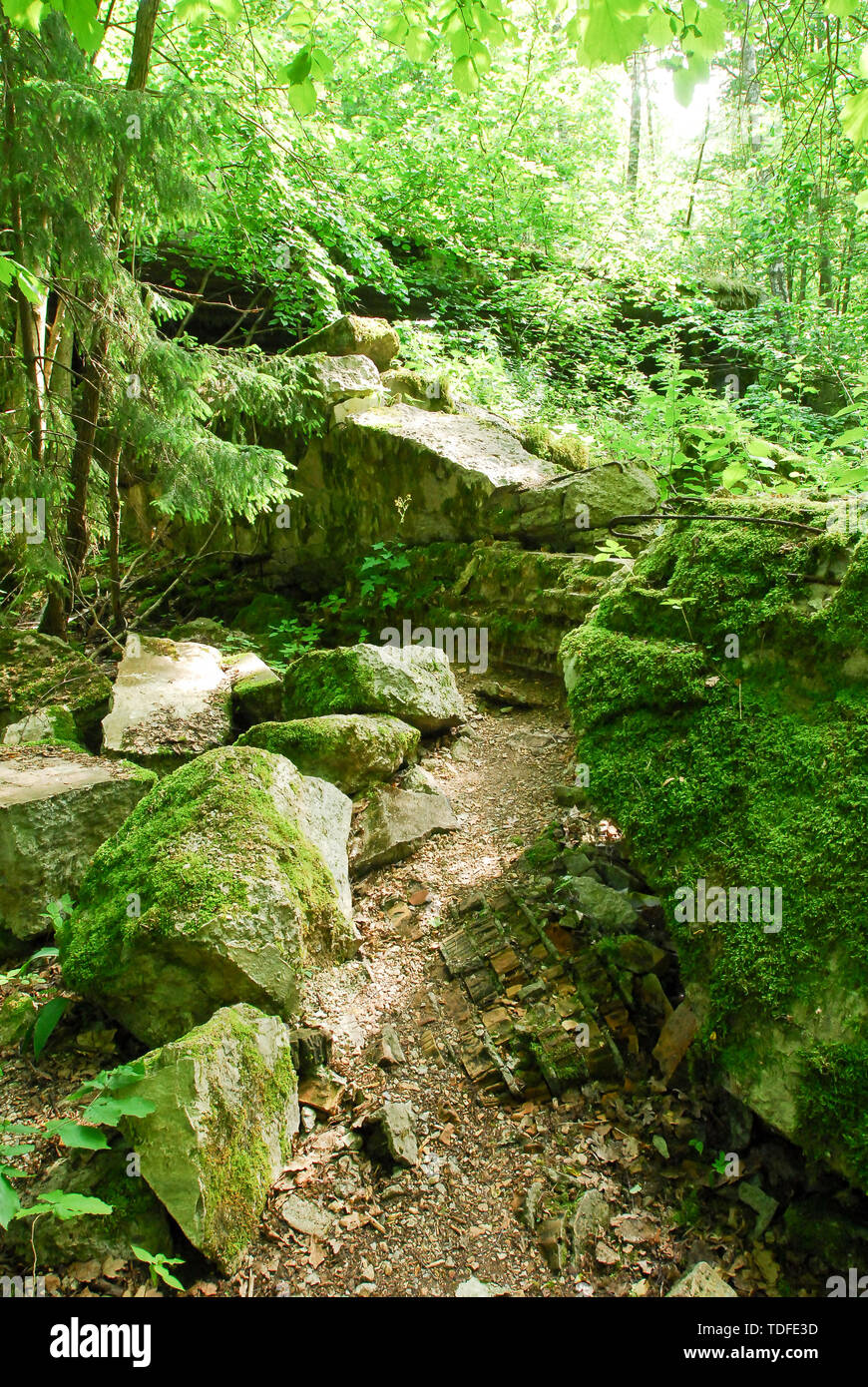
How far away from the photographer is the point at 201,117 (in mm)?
5879

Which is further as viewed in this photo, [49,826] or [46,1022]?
[49,826]

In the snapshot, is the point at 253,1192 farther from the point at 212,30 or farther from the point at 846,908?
the point at 212,30

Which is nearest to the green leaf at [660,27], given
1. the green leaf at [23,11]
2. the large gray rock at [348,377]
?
the green leaf at [23,11]

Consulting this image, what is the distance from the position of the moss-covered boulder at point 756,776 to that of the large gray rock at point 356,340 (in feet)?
23.0

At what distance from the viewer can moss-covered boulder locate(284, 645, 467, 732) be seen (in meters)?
5.40

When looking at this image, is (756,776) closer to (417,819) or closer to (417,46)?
(417,819)

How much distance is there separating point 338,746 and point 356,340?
6971mm

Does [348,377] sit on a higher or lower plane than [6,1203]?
higher

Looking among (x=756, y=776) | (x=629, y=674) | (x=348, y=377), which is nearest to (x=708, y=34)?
(x=629, y=674)

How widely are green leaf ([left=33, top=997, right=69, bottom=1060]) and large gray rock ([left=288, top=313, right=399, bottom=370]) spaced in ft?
28.2

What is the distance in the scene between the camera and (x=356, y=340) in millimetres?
9523

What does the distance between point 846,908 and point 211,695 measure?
495 cm

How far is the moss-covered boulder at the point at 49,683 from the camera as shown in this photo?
6020 millimetres
